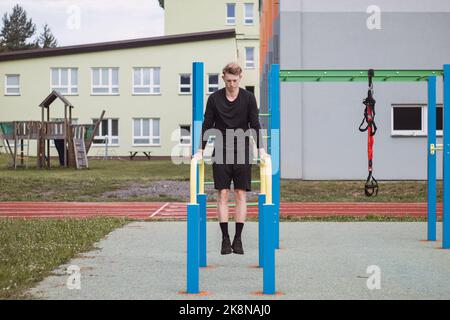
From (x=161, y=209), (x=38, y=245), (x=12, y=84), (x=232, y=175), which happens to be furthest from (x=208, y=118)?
(x=12, y=84)

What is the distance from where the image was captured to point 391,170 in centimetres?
2309

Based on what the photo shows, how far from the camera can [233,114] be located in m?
7.76

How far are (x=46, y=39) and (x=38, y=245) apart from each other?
320ft

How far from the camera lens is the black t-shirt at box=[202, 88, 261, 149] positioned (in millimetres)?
7742

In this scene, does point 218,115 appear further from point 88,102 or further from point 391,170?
point 88,102

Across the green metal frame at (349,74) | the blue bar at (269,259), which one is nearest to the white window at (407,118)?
the green metal frame at (349,74)

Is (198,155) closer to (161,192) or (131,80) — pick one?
(161,192)

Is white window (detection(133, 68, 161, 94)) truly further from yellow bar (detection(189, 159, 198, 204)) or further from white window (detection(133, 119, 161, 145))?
yellow bar (detection(189, 159, 198, 204))

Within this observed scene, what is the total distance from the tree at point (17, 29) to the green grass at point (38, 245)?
88790 mm

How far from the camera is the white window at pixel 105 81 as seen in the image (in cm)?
4478

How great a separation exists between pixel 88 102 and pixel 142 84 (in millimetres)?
3367

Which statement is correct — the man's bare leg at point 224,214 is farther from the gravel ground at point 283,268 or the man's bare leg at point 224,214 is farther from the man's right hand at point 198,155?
the man's right hand at point 198,155

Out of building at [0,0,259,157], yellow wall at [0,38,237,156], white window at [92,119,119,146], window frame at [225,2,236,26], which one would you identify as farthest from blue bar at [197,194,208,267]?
window frame at [225,2,236,26]

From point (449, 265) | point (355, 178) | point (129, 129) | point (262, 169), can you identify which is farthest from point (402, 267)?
point (129, 129)
